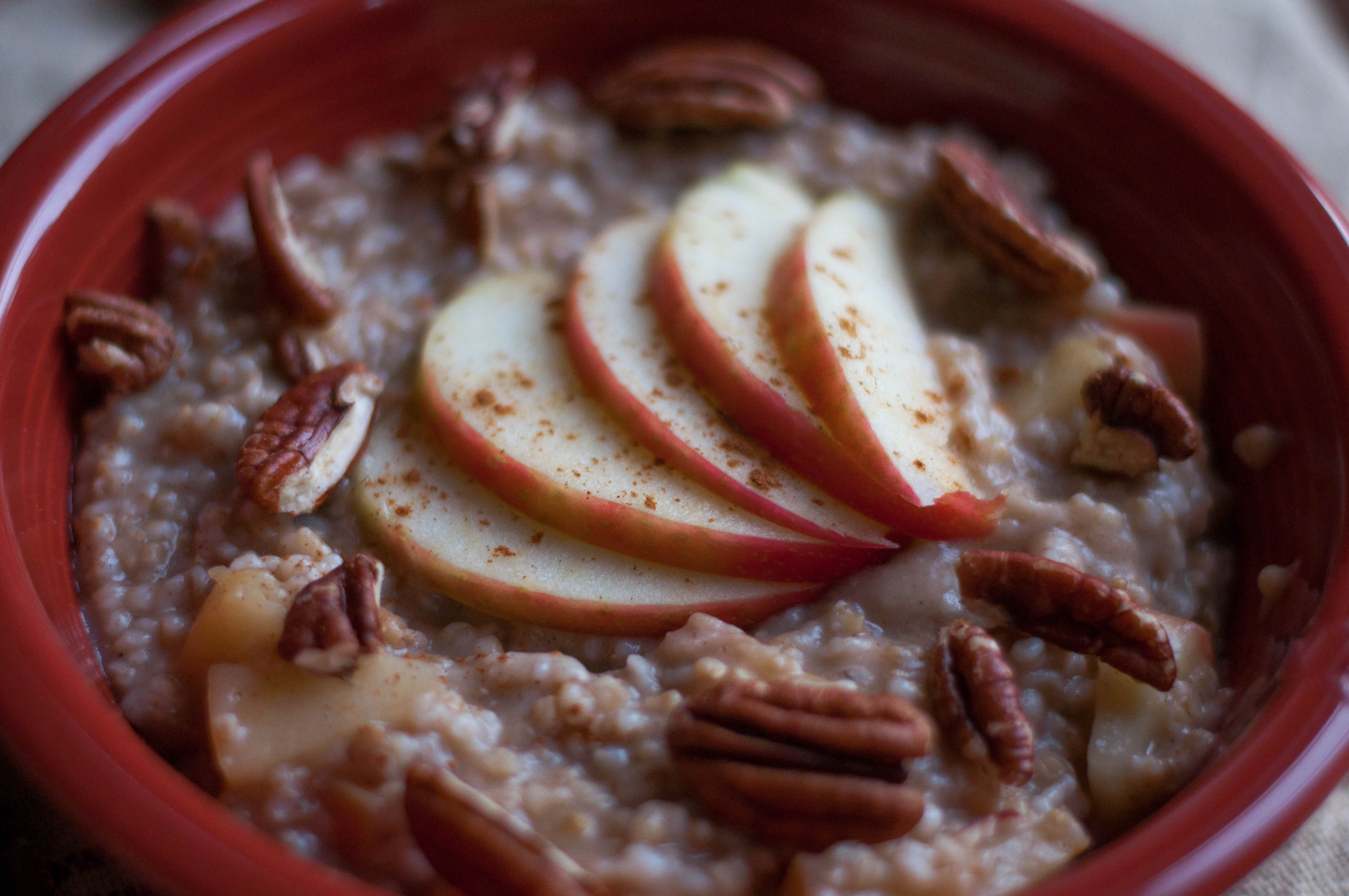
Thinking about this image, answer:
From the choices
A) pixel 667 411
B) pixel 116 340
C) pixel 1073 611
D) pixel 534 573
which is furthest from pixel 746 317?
pixel 116 340

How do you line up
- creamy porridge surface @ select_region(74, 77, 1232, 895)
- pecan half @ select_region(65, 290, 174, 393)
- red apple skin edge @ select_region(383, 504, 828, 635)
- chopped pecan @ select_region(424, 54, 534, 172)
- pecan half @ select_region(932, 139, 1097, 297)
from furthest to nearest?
chopped pecan @ select_region(424, 54, 534, 172)
pecan half @ select_region(932, 139, 1097, 297)
pecan half @ select_region(65, 290, 174, 393)
red apple skin edge @ select_region(383, 504, 828, 635)
creamy porridge surface @ select_region(74, 77, 1232, 895)

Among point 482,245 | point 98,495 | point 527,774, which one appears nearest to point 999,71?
point 482,245

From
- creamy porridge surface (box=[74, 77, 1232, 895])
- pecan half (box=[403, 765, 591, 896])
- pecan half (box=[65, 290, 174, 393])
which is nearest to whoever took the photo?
pecan half (box=[403, 765, 591, 896])

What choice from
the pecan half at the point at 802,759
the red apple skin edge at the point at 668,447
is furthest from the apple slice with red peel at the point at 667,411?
the pecan half at the point at 802,759

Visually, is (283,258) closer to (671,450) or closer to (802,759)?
(671,450)

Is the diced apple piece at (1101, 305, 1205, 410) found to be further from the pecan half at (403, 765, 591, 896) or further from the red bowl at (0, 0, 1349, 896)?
the pecan half at (403, 765, 591, 896)

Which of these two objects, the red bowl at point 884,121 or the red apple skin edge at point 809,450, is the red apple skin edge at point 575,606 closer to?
the red apple skin edge at point 809,450

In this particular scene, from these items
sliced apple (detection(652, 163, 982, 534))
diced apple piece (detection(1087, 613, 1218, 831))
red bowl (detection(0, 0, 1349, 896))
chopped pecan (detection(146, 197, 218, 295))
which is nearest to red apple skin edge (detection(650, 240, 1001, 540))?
sliced apple (detection(652, 163, 982, 534))
